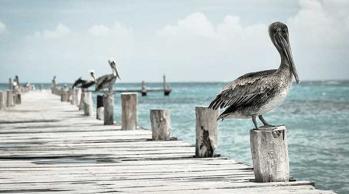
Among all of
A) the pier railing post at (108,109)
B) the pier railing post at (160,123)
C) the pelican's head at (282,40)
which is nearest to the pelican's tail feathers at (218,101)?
the pelican's head at (282,40)

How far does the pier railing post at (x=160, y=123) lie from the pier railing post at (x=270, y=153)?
→ 4.89m

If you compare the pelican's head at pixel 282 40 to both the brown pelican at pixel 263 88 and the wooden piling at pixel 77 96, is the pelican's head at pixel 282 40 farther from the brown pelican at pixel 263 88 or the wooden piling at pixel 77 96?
the wooden piling at pixel 77 96

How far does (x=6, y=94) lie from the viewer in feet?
93.6

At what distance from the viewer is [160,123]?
1193 cm

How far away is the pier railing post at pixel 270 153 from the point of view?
6.67m

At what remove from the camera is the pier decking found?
265 inches

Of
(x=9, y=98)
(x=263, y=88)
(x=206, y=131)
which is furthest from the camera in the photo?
(x=9, y=98)

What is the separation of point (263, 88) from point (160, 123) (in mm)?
5433

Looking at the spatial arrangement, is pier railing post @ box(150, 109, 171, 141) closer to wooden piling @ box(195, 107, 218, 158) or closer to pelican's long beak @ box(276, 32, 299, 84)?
wooden piling @ box(195, 107, 218, 158)

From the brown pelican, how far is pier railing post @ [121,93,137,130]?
7937mm

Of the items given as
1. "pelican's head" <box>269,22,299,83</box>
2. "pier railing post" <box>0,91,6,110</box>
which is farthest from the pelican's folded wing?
"pier railing post" <box>0,91,6,110</box>

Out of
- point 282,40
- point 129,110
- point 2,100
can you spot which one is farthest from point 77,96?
point 282,40

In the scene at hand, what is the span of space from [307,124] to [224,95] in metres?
29.3

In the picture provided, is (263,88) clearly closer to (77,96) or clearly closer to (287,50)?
(287,50)
